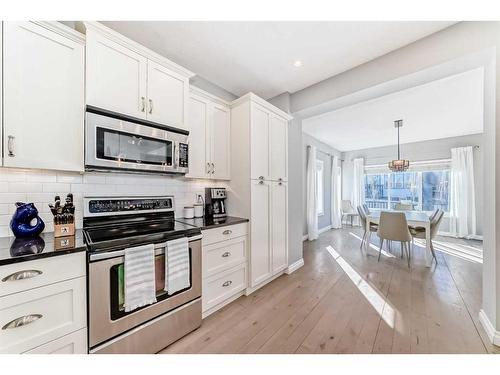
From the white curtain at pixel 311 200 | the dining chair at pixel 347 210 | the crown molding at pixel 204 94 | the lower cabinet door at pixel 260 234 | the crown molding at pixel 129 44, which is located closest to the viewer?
the crown molding at pixel 129 44

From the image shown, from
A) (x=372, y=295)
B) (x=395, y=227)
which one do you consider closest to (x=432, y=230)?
(x=395, y=227)

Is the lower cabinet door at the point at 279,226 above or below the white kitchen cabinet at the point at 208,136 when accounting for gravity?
below

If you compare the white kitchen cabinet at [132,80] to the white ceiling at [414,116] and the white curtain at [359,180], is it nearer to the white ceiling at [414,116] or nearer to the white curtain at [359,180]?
the white ceiling at [414,116]

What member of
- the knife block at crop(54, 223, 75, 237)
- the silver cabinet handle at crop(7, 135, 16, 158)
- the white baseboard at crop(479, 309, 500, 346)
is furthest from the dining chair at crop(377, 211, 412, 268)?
the silver cabinet handle at crop(7, 135, 16, 158)

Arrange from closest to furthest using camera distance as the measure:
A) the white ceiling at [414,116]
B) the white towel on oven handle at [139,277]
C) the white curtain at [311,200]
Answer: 1. the white towel on oven handle at [139,277]
2. the white ceiling at [414,116]
3. the white curtain at [311,200]

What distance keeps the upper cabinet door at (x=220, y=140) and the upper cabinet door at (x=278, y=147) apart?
0.58m

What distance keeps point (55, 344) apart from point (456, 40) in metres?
3.62

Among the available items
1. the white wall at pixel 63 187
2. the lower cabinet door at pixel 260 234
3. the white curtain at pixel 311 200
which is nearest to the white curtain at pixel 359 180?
the white curtain at pixel 311 200

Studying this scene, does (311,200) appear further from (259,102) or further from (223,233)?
(223,233)

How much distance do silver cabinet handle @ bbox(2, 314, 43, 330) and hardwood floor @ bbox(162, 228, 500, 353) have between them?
2.93ft

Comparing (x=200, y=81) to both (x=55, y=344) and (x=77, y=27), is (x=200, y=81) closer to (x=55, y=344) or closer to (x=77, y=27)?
(x=77, y=27)

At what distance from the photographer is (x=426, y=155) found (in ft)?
18.8

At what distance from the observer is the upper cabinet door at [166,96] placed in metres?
1.79

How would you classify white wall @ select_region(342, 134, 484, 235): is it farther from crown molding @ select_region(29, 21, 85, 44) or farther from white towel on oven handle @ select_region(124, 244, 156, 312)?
crown molding @ select_region(29, 21, 85, 44)
